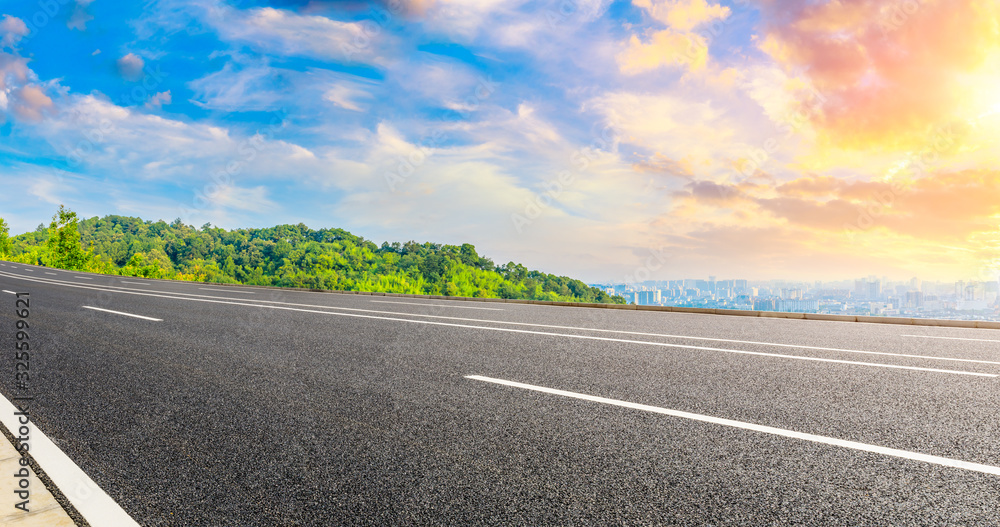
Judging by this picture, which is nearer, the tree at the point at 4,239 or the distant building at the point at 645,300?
the distant building at the point at 645,300

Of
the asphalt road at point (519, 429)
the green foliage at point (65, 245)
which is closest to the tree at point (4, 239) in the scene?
the green foliage at point (65, 245)

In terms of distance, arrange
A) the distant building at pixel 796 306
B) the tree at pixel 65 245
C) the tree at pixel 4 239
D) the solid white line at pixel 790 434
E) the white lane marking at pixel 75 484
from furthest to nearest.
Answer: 1. the tree at pixel 4 239
2. the tree at pixel 65 245
3. the distant building at pixel 796 306
4. the solid white line at pixel 790 434
5. the white lane marking at pixel 75 484

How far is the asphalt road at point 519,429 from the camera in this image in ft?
8.09

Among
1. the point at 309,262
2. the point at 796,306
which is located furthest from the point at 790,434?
the point at 309,262

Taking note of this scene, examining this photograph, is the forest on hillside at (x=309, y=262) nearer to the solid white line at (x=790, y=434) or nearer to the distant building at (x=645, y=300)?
the distant building at (x=645, y=300)

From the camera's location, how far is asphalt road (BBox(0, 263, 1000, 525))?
8.09ft

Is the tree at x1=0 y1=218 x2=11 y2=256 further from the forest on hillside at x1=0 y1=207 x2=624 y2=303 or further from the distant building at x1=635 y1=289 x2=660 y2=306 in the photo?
the distant building at x1=635 y1=289 x2=660 y2=306

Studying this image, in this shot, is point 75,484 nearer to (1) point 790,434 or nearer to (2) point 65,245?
(1) point 790,434

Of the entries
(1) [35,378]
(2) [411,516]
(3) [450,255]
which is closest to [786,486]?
(2) [411,516]

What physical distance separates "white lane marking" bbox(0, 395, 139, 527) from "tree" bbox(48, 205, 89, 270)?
206ft

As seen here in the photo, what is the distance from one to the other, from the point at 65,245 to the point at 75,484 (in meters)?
65.2

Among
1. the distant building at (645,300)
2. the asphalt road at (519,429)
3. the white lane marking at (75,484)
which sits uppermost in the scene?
the distant building at (645,300)

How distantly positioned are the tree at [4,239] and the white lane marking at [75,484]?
311 feet

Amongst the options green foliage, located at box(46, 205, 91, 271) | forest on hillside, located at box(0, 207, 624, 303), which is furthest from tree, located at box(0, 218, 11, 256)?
green foliage, located at box(46, 205, 91, 271)
